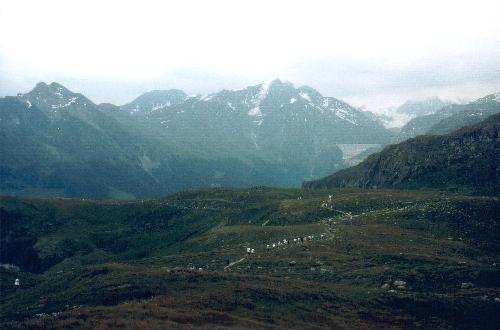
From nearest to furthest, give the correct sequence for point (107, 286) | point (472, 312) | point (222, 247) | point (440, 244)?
point (472, 312)
point (107, 286)
point (440, 244)
point (222, 247)

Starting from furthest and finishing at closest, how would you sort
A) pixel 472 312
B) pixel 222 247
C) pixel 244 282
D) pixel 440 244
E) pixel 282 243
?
pixel 222 247 → pixel 282 243 → pixel 440 244 → pixel 244 282 → pixel 472 312

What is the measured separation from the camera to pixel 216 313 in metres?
93.3

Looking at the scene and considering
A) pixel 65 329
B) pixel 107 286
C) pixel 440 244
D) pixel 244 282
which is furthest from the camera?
pixel 440 244

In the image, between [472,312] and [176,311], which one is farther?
[472,312]

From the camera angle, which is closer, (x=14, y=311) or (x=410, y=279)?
(x=410, y=279)

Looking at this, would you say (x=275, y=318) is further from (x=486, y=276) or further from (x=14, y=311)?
(x=14, y=311)

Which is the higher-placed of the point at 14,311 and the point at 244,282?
the point at 244,282

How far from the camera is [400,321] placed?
96.8 m

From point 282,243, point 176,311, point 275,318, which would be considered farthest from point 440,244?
point 176,311

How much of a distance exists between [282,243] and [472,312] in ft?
253

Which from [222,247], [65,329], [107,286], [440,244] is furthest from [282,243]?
[65,329]

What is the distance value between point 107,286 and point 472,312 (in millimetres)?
77435

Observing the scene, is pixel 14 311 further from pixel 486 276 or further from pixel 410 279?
Answer: pixel 486 276

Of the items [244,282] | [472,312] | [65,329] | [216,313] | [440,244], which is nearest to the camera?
[65,329]
